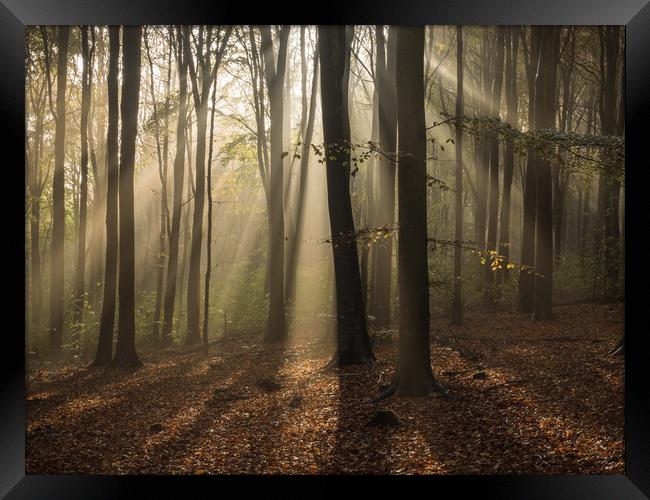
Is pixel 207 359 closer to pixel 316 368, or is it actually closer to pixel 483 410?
pixel 316 368

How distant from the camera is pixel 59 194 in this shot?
428 inches

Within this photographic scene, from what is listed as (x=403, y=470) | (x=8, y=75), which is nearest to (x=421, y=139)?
(x=403, y=470)

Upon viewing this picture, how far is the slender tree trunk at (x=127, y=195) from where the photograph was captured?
28.2 ft

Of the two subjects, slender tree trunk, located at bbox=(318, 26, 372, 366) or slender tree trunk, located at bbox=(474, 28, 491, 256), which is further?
slender tree trunk, located at bbox=(474, 28, 491, 256)

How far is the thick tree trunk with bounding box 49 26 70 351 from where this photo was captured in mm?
10664

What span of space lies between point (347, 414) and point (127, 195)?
490cm

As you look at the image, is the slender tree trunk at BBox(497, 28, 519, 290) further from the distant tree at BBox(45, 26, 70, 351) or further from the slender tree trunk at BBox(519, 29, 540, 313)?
the distant tree at BBox(45, 26, 70, 351)

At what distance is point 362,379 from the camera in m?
7.36

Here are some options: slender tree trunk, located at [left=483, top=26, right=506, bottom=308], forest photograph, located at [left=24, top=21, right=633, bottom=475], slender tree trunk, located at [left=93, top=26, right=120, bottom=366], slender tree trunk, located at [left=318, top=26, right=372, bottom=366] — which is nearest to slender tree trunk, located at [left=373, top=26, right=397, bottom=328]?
forest photograph, located at [left=24, top=21, right=633, bottom=475]

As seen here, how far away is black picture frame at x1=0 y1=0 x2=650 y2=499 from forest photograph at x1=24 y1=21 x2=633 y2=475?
4.15 ft

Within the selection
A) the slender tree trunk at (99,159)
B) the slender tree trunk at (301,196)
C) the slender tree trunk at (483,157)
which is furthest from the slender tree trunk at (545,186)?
the slender tree trunk at (99,159)

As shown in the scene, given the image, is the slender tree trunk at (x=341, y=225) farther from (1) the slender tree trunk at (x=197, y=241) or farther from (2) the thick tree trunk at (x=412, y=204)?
(1) the slender tree trunk at (x=197, y=241)
